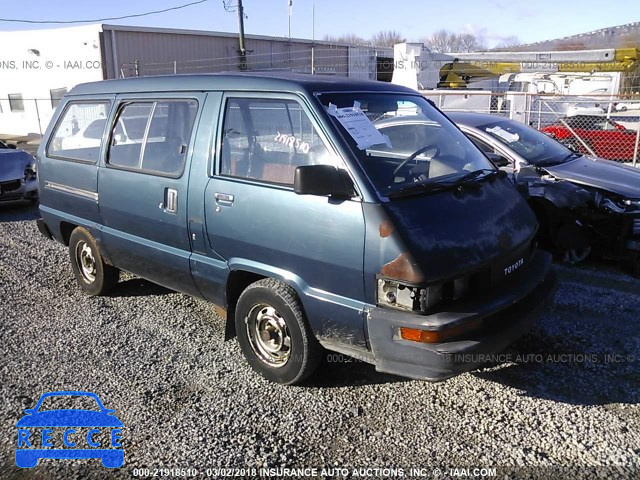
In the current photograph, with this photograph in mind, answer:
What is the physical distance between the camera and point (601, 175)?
5.96m

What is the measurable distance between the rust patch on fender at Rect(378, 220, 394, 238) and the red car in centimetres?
1115

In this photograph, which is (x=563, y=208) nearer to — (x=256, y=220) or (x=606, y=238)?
(x=606, y=238)

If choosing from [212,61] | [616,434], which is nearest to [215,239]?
[616,434]

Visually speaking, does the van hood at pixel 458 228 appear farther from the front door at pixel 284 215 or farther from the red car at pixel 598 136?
the red car at pixel 598 136

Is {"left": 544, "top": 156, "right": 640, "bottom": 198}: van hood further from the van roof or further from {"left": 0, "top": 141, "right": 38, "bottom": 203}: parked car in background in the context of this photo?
{"left": 0, "top": 141, "right": 38, "bottom": 203}: parked car in background

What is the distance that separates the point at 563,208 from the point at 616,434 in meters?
3.05

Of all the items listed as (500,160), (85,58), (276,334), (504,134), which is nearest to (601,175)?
(500,160)

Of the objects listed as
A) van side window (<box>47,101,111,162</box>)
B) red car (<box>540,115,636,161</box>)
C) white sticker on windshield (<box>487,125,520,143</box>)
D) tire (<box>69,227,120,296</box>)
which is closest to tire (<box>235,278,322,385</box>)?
tire (<box>69,227,120,296</box>)

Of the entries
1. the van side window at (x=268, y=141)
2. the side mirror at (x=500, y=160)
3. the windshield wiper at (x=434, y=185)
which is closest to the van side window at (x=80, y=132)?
the van side window at (x=268, y=141)

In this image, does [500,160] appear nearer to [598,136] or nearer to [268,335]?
[268,335]

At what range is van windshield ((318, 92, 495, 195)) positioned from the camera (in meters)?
3.33

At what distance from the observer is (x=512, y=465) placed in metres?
2.89

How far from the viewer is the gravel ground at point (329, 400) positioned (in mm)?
2959

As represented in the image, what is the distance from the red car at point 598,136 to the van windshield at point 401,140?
31.7 ft
